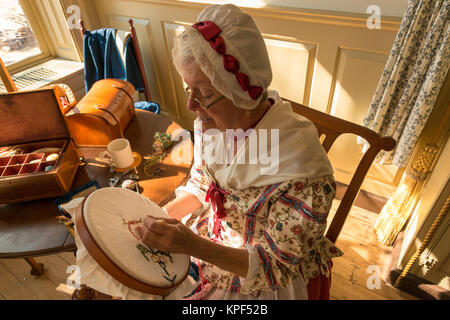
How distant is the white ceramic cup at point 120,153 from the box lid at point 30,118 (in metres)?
0.23

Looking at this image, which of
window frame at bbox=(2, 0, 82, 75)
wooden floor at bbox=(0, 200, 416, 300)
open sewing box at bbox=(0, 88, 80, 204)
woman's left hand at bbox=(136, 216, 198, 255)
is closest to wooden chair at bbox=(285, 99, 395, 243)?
woman's left hand at bbox=(136, 216, 198, 255)

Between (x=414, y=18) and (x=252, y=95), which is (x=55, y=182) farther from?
(x=414, y=18)

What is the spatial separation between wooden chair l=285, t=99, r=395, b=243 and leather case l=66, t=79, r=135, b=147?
94cm

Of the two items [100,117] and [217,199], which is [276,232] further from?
[100,117]

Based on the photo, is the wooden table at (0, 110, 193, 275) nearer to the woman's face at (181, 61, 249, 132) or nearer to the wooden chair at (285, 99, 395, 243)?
the woman's face at (181, 61, 249, 132)

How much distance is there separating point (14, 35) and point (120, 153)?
2213 millimetres

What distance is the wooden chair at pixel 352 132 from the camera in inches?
39.0

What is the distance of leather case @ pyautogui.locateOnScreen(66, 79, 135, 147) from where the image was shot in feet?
4.71

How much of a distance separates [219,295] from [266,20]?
5.86 ft

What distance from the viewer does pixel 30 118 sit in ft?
4.23

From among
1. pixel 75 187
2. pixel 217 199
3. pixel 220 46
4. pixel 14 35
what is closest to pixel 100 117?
pixel 75 187

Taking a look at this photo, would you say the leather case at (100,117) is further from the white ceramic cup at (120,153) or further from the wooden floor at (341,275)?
the wooden floor at (341,275)

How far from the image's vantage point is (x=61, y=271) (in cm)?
190

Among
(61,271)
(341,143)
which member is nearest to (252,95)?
(341,143)
